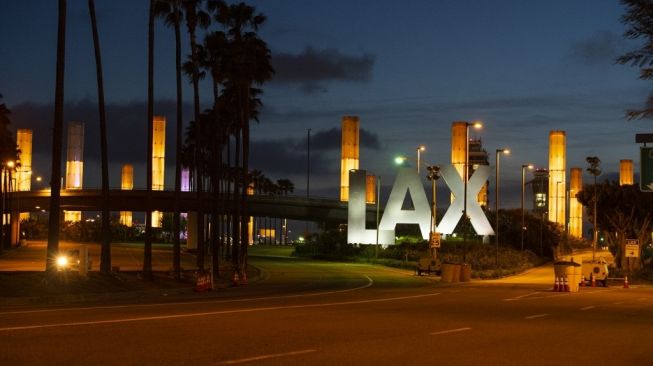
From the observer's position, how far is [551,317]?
24.9 m

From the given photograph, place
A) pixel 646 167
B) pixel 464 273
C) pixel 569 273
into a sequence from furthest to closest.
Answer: pixel 464 273 → pixel 569 273 → pixel 646 167

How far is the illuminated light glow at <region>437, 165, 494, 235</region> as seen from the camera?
82562mm

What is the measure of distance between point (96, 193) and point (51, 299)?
3420 inches

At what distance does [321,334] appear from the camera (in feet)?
59.5

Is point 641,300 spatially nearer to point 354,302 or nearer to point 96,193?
point 354,302

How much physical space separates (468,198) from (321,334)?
67.0 meters

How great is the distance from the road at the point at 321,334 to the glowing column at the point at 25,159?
11098 centimetres

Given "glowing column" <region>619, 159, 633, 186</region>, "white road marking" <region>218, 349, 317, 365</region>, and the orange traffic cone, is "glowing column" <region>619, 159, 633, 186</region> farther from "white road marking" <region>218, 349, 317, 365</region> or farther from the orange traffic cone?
"white road marking" <region>218, 349, 317, 365</region>

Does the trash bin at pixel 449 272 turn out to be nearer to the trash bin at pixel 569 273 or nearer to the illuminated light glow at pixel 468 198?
the trash bin at pixel 569 273

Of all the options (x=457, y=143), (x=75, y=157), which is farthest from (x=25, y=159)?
(x=457, y=143)

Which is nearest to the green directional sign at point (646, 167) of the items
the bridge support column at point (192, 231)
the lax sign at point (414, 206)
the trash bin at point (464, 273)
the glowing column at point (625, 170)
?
the trash bin at point (464, 273)

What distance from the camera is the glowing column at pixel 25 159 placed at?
5202 inches

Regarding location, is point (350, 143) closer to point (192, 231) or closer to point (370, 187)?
point (192, 231)

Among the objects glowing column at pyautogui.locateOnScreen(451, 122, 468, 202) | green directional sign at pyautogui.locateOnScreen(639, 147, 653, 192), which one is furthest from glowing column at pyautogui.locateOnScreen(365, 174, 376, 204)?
green directional sign at pyautogui.locateOnScreen(639, 147, 653, 192)
